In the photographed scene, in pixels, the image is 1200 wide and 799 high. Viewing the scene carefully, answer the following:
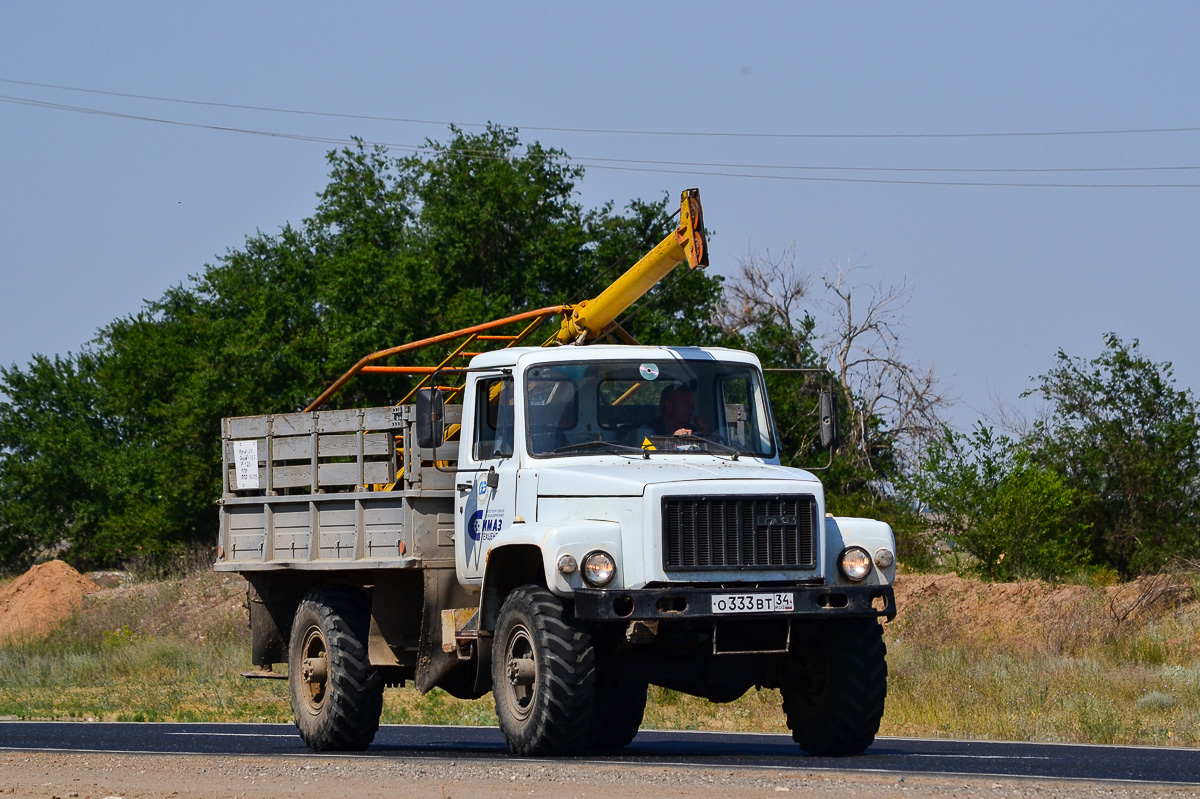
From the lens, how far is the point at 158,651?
28.7 meters

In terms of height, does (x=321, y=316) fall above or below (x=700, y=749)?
above

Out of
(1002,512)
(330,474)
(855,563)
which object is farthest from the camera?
(1002,512)

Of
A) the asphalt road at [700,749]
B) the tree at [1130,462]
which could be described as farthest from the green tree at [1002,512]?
the asphalt road at [700,749]

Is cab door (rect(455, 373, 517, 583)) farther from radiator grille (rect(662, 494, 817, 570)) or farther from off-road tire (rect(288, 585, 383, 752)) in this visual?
off-road tire (rect(288, 585, 383, 752))

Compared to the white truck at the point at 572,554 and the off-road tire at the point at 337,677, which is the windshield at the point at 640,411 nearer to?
the white truck at the point at 572,554

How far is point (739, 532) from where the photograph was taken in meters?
10.7

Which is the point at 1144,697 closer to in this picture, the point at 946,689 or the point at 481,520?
the point at 946,689

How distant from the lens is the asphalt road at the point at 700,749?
10.6 m

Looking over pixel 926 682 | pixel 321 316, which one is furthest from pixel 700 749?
pixel 321 316

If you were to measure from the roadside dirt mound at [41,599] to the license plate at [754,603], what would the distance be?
30007 mm

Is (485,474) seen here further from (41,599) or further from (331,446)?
(41,599)

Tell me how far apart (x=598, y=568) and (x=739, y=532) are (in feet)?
3.21

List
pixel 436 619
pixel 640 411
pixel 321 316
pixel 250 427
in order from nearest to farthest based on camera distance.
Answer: pixel 640 411, pixel 436 619, pixel 250 427, pixel 321 316

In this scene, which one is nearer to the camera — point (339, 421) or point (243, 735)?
point (339, 421)
